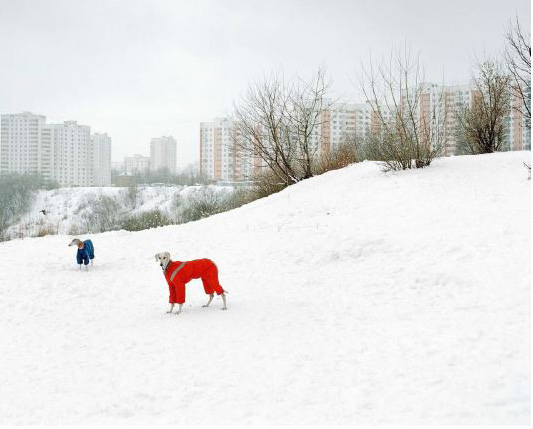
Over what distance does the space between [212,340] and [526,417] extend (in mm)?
4092

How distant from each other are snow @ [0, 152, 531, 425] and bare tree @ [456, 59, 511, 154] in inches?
312

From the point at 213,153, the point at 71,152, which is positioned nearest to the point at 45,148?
the point at 71,152

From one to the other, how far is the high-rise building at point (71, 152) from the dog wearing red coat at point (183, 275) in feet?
367

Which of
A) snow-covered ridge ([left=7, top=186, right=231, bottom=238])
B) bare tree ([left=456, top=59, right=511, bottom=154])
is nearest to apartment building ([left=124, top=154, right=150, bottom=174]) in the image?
snow-covered ridge ([left=7, top=186, right=231, bottom=238])

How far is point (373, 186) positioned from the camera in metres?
14.2

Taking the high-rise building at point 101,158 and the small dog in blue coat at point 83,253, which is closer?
the small dog in blue coat at point 83,253

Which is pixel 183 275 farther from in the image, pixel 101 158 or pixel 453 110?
pixel 101 158

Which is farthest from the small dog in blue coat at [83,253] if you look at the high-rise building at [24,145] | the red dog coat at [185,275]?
the high-rise building at [24,145]

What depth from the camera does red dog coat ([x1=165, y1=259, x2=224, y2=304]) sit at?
25.5 ft

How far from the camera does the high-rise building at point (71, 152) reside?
10944 cm

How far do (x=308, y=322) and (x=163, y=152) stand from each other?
153m

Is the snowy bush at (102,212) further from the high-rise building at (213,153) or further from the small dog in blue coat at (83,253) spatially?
the small dog in blue coat at (83,253)

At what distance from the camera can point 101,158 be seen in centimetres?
11794

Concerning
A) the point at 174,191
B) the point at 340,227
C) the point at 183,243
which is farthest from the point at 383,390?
the point at 174,191
